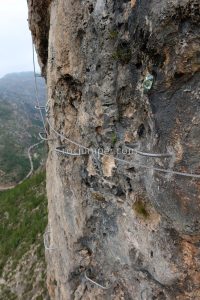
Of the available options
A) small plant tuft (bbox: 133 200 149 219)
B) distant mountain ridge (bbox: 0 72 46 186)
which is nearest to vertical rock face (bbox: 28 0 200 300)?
small plant tuft (bbox: 133 200 149 219)

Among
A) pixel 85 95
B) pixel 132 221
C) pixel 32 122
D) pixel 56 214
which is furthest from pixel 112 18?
pixel 32 122

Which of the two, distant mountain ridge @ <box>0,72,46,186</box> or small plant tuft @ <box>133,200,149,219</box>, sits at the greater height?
small plant tuft @ <box>133,200,149,219</box>

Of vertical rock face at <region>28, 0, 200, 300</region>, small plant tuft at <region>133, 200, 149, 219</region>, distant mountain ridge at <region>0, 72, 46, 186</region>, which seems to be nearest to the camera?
vertical rock face at <region>28, 0, 200, 300</region>

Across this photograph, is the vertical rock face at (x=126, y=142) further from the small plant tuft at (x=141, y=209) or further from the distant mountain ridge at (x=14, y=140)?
the distant mountain ridge at (x=14, y=140)

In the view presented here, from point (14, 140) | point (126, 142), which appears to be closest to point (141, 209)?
point (126, 142)

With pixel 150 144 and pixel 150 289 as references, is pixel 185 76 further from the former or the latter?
pixel 150 289

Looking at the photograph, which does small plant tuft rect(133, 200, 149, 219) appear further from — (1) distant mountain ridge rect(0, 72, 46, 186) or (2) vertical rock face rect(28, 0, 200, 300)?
(1) distant mountain ridge rect(0, 72, 46, 186)

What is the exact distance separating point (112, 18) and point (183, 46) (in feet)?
6.47

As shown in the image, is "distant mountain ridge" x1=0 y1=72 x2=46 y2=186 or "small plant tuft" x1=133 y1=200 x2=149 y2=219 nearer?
"small plant tuft" x1=133 y1=200 x2=149 y2=219

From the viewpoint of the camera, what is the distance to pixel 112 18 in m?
6.65

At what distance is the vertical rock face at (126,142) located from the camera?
17.8 feet

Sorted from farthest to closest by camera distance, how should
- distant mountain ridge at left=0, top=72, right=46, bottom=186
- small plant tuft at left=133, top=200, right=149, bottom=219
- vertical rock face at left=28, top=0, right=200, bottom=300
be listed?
distant mountain ridge at left=0, top=72, right=46, bottom=186
small plant tuft at left=133, top=200, right=149, bottom=219
vertical rock face at left=28, top=0, right=200, bottom=300

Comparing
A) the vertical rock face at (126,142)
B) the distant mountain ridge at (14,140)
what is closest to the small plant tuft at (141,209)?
the vertical rock face at (126,142)

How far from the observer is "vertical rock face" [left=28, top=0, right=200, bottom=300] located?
5414 millimetres
